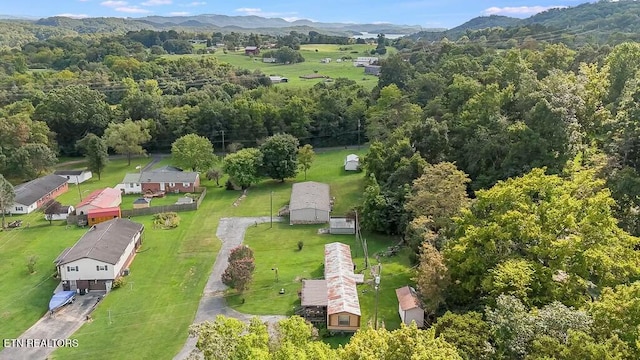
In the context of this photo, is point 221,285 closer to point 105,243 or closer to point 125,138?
point 105,243

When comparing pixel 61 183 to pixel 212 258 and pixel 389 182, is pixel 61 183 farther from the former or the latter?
pixel 389 182

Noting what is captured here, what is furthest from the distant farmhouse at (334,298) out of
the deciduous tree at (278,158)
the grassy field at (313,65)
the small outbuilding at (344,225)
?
the grassy field at (313,65)

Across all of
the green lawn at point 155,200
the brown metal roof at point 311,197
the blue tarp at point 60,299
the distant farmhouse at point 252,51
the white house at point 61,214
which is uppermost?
the distant farmhouse at point 252,51

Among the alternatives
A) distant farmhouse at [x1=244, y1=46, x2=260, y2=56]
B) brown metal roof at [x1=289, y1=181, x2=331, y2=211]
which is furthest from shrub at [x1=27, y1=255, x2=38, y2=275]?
distant farmhouse at [x1=244, y1=46, x2=260, y2=56]

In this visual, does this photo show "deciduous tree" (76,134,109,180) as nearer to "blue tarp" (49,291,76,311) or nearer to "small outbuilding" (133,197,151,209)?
"small outbuilding" (133,197,151,209)

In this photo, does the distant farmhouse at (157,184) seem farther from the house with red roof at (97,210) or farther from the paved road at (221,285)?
the paved road at (221,285)

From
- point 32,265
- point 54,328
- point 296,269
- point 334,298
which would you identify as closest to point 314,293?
point 334,298

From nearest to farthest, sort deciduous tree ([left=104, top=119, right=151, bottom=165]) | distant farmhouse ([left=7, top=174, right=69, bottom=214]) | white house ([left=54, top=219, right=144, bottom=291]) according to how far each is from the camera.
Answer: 1. white house ([left=54, top=219, right=144, bottom=291])
2. distant farmhouse ([left=7, top=174, right=69, bottom=214])
3. deciduous tree ([left=104, top=119, right=151, bottom=165])
